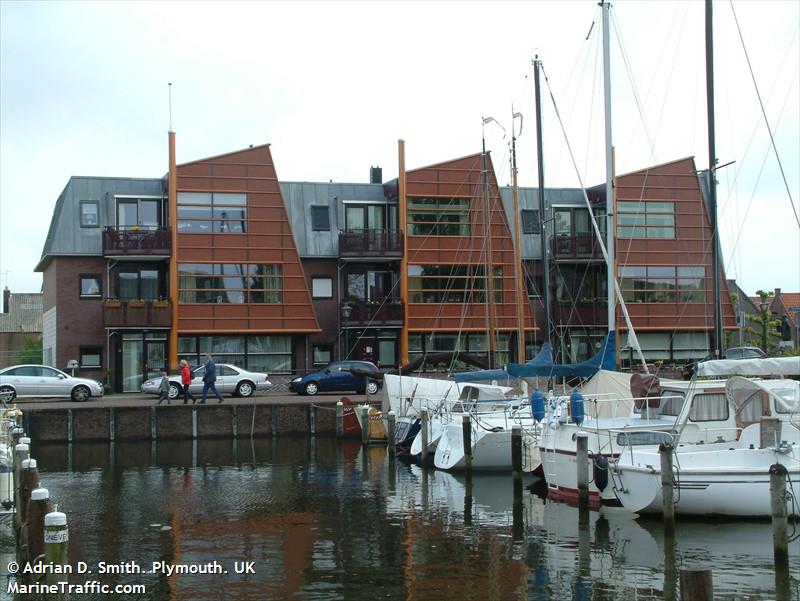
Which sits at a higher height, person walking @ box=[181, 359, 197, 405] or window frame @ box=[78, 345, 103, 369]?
window frame @ box=[78, 345, 103, 369]

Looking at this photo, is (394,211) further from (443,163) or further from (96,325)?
(96,325)

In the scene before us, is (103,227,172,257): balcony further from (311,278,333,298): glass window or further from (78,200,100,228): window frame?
(311,278,333,298): glass window

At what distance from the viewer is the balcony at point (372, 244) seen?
48000mm

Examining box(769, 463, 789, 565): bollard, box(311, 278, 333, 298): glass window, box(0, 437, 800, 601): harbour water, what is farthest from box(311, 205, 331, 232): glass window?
box(769, 463, 789, 565): bollard

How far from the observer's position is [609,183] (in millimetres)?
28500

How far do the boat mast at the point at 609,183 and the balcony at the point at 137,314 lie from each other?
23372mm

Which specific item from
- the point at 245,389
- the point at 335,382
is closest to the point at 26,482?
the point at 245,389

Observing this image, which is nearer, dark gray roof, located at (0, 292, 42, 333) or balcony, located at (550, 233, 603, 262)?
balcony, located at (550, 233, 603, 262)

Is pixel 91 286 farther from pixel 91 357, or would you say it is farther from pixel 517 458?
pixel 517 458

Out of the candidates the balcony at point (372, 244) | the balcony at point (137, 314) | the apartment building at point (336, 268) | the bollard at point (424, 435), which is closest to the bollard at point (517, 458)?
the bollard at point (424, 435)

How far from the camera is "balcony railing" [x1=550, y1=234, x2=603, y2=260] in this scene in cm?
5050

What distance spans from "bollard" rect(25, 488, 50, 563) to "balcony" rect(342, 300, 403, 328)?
113 ft

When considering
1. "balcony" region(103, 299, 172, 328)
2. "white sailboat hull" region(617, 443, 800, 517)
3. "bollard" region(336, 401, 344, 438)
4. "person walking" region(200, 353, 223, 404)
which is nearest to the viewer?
"white sailboat hull" region(617, 443, 800, 517)

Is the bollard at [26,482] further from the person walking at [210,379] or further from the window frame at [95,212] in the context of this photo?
the window frame at [95,212]
